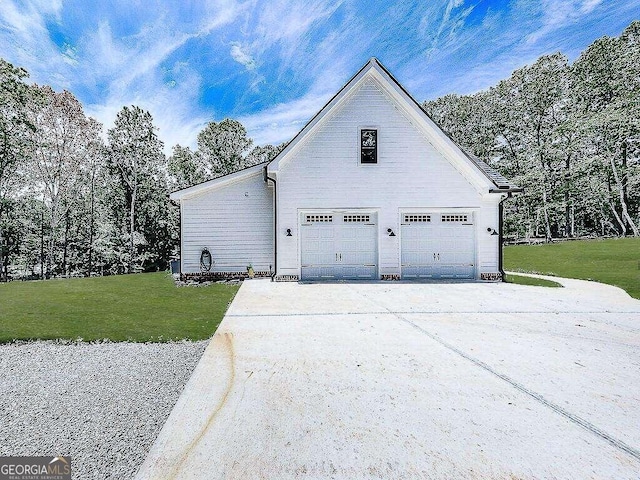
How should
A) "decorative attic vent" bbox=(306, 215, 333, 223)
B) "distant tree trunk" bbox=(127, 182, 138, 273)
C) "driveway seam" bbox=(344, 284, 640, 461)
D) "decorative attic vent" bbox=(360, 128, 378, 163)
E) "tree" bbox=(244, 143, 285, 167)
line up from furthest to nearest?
"tree" bbox=(244, 143, 285, 167), "distant tree trunk" bbox=(127, 182, 138, 273), "decorative attic vent" bbox=(306, 215, 333, 223), "decorative attic vent" bbox=(360, 128, 378, 163), "driveway seam" bbox=(344, 284, 640, 461)

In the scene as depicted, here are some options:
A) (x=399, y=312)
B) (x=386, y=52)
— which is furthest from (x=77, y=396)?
(x=386, y=52)

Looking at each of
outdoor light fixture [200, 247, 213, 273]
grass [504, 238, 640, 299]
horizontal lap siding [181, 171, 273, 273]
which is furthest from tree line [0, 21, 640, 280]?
outdoor light fixture [200, 247, 213, 273]

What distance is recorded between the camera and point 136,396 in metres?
3.43

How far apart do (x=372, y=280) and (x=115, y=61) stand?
20.7 meters

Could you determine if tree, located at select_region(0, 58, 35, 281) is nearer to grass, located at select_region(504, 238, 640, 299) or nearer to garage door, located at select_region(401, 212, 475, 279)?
garage door, located at select_region(401, 212, 475, 279)

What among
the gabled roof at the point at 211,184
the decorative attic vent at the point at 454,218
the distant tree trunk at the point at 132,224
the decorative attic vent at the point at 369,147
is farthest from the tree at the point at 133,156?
the decorative attic vent at the point at 454,218

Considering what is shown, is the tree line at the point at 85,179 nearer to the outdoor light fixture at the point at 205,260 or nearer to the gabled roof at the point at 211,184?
the gabled roof at the point at 211,184

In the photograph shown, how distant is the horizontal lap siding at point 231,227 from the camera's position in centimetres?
1174

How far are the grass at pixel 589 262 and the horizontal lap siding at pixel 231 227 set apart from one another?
11.4 metres

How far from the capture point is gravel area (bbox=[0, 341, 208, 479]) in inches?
100

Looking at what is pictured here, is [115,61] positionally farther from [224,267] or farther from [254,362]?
[254,362]

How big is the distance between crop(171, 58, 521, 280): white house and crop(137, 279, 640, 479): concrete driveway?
18.0ft

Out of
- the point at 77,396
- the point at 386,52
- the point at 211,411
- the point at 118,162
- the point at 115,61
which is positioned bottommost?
the point at 77,396

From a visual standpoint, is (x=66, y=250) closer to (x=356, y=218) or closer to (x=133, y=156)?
(x=133, y=156)
